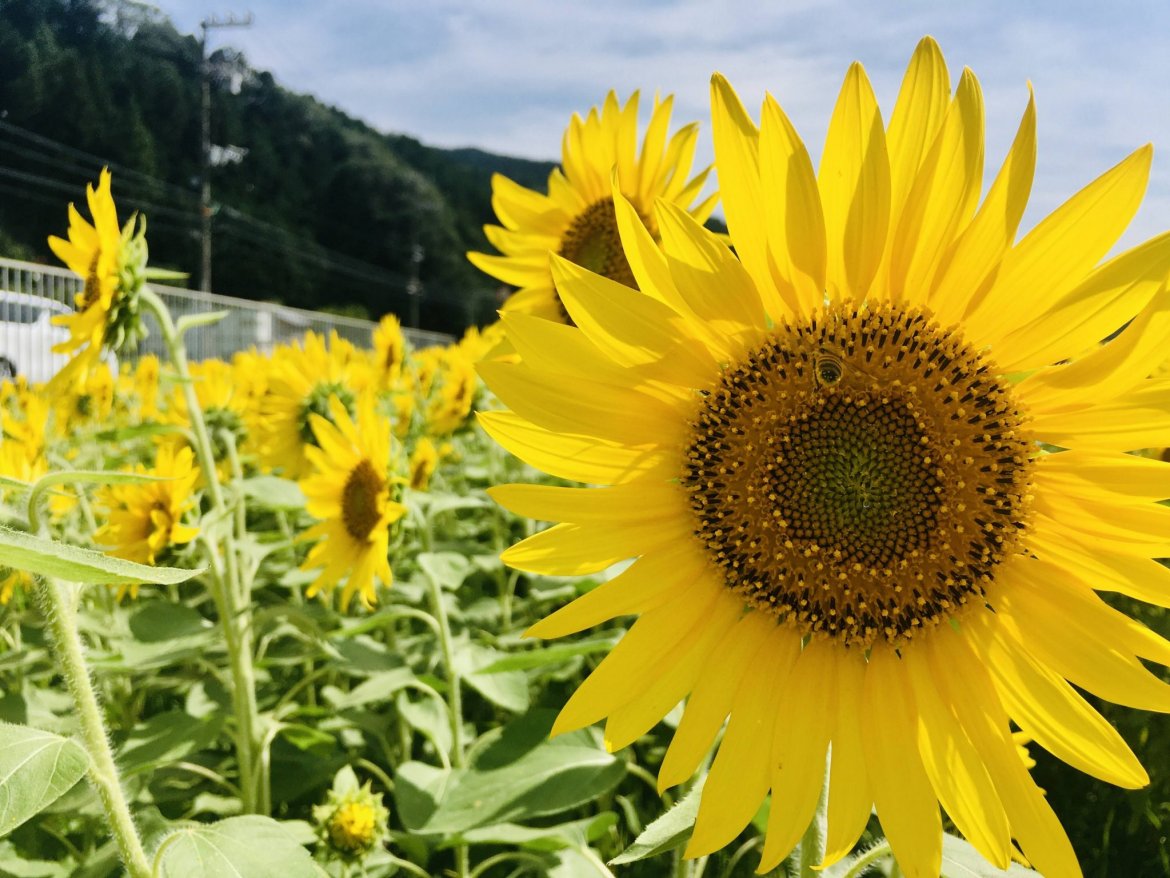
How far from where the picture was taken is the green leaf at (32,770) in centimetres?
111

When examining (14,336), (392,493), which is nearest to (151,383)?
(392,493)

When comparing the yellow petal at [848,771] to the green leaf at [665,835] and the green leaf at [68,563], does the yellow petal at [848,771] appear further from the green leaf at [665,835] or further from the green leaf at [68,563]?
the green leaf at [68,563]

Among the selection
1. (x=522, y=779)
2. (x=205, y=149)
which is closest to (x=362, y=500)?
(x=522, y=779)

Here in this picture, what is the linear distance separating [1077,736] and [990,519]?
304 millimetres

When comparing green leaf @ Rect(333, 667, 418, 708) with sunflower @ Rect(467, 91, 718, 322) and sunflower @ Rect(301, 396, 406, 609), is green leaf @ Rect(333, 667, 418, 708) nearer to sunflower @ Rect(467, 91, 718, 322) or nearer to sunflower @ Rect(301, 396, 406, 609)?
sunflower @ Rect(301, 396, 406, 609)

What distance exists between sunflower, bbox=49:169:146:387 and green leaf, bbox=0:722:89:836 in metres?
1.56

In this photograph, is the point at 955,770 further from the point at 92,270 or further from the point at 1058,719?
the point at 92,270

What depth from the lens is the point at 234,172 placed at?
175ft

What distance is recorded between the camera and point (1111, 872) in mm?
2311

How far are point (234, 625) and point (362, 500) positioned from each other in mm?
681

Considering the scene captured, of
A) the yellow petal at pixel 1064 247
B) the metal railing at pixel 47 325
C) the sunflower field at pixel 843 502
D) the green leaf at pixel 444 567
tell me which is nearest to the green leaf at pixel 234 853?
the sunflower field at pixel 843 502

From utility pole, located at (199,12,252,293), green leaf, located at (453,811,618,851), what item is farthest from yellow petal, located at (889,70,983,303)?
utility pole, located at (199,12,252,293)

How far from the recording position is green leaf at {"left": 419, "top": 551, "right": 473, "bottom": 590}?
8.32ft

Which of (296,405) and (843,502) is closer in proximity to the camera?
(843,502)
